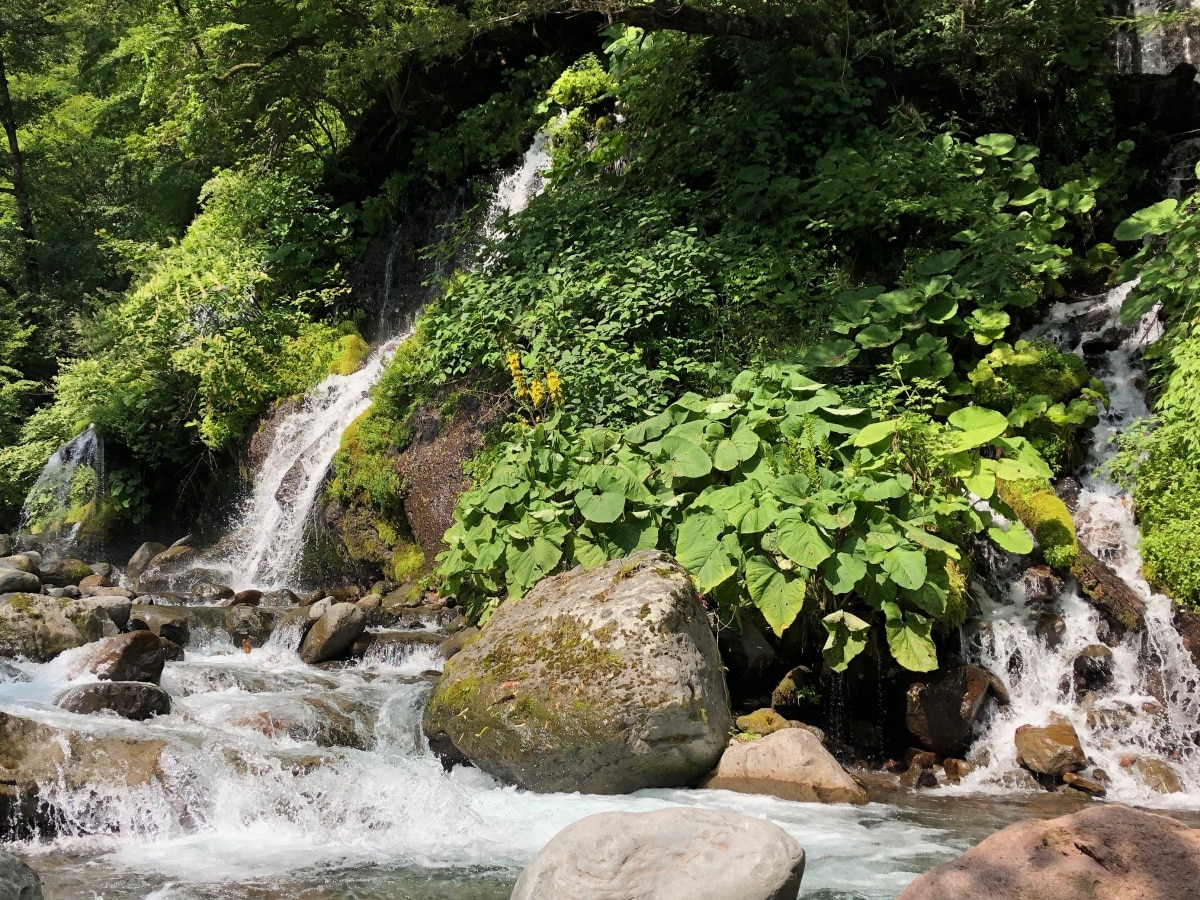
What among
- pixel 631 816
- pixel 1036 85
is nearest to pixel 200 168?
pixel 1036 85

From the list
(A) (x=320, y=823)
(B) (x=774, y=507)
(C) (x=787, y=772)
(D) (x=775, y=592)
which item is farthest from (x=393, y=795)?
(B) (x=774, y=507)

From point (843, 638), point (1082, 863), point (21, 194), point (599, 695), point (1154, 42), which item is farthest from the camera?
point (21, 194)

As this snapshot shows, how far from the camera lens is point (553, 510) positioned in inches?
295

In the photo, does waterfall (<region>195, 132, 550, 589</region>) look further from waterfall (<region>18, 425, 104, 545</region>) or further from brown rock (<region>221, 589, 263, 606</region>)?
waterfall (<region>18, 425, 104, 545</region>)

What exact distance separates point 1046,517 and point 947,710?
6.66 feet

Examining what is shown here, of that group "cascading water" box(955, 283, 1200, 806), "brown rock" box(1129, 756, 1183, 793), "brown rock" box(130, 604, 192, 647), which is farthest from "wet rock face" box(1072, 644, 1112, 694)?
"brown rock" box(130, 604, 192, 647)

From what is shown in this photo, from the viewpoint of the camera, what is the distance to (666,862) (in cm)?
362

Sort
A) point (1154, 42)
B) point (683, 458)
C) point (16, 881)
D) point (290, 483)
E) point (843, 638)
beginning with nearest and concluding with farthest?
point (16, 881) < point (843, 638) < point (683, 458) < point (1154, 42) < point (290, 483)

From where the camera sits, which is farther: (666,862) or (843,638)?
(843,638)

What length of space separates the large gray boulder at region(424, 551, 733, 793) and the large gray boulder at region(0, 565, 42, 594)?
227 inches

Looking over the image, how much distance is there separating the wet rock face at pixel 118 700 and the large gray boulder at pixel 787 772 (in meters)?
3.93

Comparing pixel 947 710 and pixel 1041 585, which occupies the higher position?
pixel 1041 585

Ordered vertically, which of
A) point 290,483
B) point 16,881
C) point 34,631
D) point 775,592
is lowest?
point 16,881

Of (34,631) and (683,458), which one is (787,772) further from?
(34,631)
